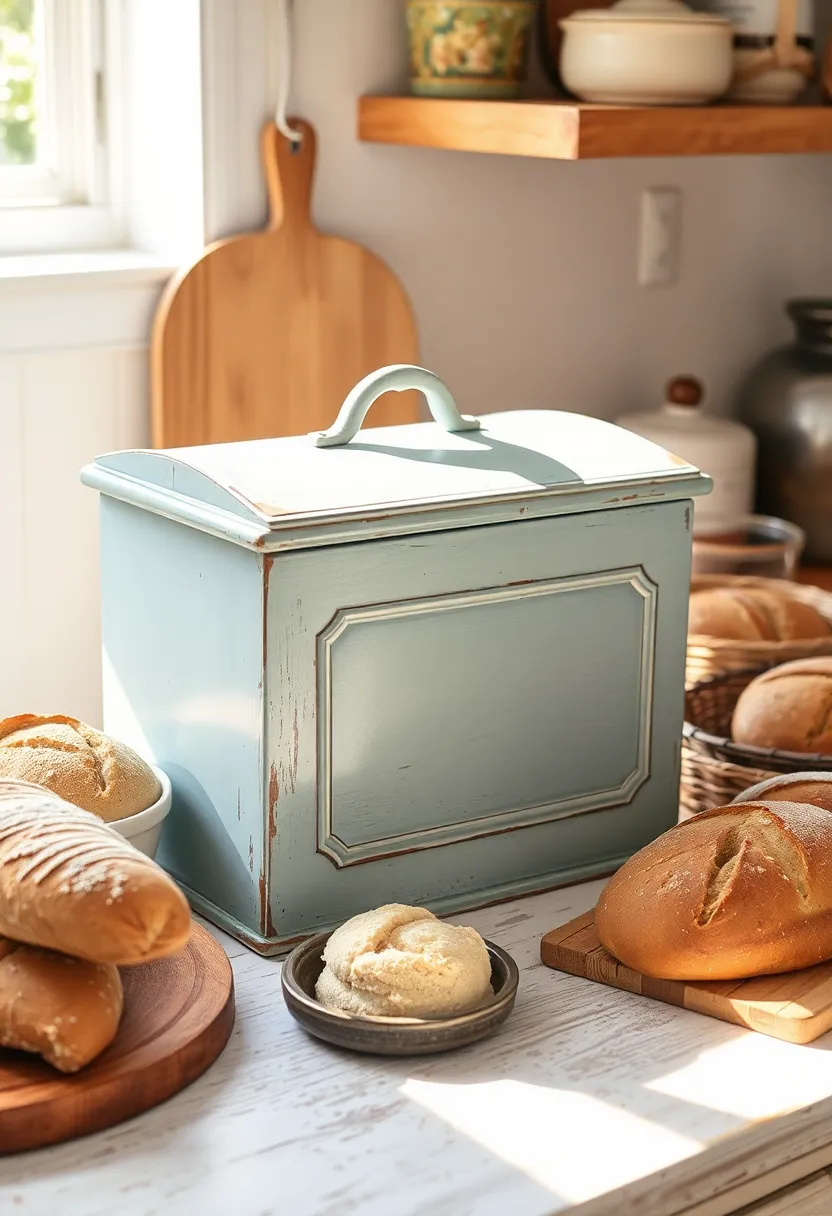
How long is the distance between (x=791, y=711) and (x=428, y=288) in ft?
2.27

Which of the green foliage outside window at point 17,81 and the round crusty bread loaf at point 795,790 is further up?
the green foliage outside window at point 17,81

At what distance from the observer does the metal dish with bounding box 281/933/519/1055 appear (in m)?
0.89

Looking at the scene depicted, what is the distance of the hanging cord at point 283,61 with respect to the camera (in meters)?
1.53

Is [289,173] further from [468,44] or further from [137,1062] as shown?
[137,1062]

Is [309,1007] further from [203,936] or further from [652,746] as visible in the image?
[652,746]

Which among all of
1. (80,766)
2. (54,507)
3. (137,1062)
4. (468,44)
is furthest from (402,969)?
(468,44)

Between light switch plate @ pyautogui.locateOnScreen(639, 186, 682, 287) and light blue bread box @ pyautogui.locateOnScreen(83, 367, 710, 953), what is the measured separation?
774 mm

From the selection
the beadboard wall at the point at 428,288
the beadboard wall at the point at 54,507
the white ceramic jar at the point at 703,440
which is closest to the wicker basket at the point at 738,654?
the white ceramic jar at the point at 703,440

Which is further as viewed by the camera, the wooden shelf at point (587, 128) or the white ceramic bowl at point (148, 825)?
the wooden shelf at point (587, 128)

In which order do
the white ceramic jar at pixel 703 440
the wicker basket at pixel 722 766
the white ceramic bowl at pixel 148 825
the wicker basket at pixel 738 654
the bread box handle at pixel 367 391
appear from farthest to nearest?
1. the white ceramic jar at pixel 703 440
2. the wicker basket at pixel 738 654
3. the wicker basket at pixel 722 766
4. the bread box handle at pixel 367 391
5. the white ceramic bowl at pixel 148 825

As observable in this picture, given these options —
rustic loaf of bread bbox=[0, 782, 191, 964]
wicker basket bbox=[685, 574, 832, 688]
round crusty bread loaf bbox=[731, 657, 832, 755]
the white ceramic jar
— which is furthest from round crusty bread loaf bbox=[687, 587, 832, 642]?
rustic loaf of bread bbox=[0, 782, 191, 964]

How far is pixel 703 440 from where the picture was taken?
1857mm

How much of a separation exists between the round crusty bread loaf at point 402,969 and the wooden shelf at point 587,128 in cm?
80

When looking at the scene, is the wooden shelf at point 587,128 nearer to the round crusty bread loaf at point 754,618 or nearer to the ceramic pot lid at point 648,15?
the ceramic pot lid at point 648,15
